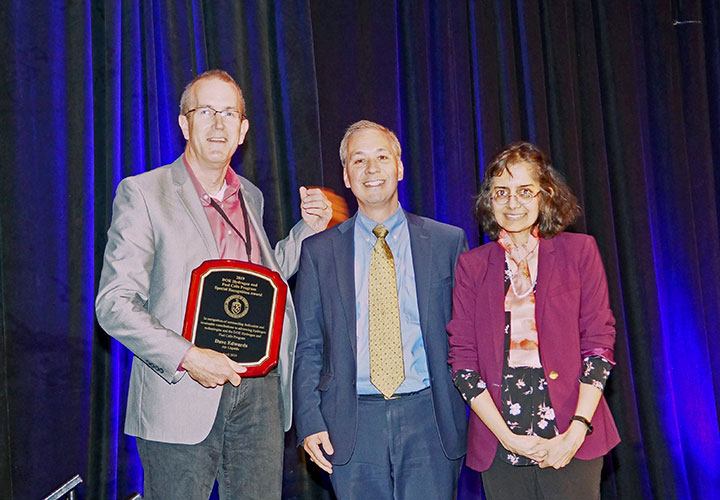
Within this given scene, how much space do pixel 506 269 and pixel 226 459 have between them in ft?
3.49

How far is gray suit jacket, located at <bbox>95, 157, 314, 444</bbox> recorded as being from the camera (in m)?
2.18

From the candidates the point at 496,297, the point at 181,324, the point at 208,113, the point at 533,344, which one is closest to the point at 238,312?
the point at 181,324

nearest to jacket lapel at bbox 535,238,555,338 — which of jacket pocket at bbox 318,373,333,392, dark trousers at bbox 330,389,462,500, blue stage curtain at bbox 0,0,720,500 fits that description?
dark trousers at bbox 330,389,462,500

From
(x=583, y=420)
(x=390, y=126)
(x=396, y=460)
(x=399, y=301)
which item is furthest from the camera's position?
(x=390, y=126)

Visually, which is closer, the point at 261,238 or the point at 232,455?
the point at 232,455

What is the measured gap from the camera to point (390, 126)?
3.88 m

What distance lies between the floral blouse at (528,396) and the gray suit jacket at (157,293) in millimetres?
742

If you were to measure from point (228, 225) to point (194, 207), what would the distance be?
0.41 feet

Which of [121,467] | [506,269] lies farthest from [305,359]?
[121,467]

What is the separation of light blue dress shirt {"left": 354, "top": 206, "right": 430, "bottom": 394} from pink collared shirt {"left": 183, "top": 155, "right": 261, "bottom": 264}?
0.36 metres

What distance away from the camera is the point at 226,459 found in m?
2.37

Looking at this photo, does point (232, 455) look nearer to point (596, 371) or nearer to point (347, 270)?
point (347, 270)

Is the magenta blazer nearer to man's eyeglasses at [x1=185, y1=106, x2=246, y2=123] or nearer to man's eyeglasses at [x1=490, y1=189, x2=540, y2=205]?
man's eyeglasses at [x1=490, y1=189, x2=540, y2=205]

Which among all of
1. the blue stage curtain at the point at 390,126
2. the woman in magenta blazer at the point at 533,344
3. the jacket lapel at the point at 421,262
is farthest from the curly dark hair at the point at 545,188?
the blue stage curtain at the point at 390,126
